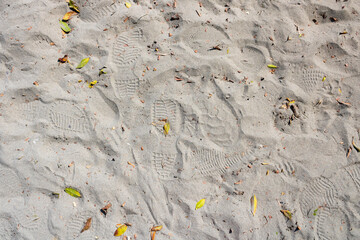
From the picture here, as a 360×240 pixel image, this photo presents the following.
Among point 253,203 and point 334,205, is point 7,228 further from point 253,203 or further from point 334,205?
point 334,205

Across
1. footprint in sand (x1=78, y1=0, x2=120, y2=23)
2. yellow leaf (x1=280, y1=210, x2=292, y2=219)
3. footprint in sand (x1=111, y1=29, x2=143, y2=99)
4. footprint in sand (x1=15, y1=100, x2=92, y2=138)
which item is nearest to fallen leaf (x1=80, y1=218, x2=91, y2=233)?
footprint in sand (x1=15, y1=100, x2=92, y2=138)

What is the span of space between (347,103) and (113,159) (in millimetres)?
2222

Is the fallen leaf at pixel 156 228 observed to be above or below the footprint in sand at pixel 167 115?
below

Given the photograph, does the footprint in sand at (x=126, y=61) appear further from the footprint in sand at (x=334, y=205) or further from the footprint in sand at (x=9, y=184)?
the footprint in sand at (x=334, y=205)

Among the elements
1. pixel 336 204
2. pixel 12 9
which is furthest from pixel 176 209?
pixel 12 9

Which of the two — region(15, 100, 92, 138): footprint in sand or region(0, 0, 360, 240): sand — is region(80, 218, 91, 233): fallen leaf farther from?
region(15, 100, 92, 138): footprint in sand

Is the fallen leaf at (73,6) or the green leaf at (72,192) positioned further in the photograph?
the fallen leaf at (73,6)

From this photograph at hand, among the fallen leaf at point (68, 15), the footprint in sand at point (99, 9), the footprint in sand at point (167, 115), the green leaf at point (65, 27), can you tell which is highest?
the footprint in sand at point (99, 9)

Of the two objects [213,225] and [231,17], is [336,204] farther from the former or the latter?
[231,17]

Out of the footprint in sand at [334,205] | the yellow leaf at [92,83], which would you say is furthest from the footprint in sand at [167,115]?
the footprint in sand at [334,205]

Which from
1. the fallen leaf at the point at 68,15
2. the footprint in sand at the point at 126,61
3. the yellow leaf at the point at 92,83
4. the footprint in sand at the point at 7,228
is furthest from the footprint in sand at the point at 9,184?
the fallen leaf at the point at 68,15

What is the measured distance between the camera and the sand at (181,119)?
6.80ft

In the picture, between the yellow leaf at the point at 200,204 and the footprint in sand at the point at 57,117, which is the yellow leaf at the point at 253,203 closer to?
the yellow leaf at the point at 200,204

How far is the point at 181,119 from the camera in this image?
2162 millimetres
